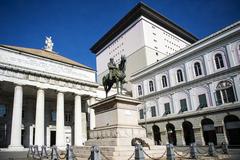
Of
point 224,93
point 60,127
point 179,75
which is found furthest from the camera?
point 179,75

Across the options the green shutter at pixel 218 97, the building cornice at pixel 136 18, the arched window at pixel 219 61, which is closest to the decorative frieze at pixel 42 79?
the green shutter at pixel 218 97

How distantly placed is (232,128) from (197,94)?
693cm

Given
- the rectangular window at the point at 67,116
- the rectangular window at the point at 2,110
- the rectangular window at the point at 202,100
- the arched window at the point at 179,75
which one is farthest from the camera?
the rectangular window at the point at 67,116

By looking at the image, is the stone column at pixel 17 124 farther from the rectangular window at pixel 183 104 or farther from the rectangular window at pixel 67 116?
the rectangular window at pixel 183 104

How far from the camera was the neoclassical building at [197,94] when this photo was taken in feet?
93.4

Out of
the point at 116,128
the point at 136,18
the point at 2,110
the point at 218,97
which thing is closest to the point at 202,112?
the point at 218,97

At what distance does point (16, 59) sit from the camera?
30172 mm

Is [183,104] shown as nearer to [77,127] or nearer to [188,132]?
[188,132]

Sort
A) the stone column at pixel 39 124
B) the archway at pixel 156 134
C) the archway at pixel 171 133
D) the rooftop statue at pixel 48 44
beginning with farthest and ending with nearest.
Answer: the rooftop statue at pixel 48 44
the archway at pixel 156 134
the archway at pixel 171 133
the stone column at pixel 39 124

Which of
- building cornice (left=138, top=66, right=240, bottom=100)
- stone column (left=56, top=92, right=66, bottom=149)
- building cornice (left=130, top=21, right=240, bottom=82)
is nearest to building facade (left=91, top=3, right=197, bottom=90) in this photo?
building cornice (left=130, top=21, right=240, bottom=82)

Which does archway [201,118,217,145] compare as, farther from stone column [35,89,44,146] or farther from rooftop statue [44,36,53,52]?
rooftop statue [44,36,53,52]

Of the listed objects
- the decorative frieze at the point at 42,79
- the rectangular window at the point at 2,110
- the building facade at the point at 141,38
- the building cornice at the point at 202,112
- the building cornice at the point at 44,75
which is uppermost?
the building facade at the point at 141,38

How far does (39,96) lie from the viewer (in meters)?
29.9

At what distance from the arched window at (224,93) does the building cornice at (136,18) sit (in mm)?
30889
